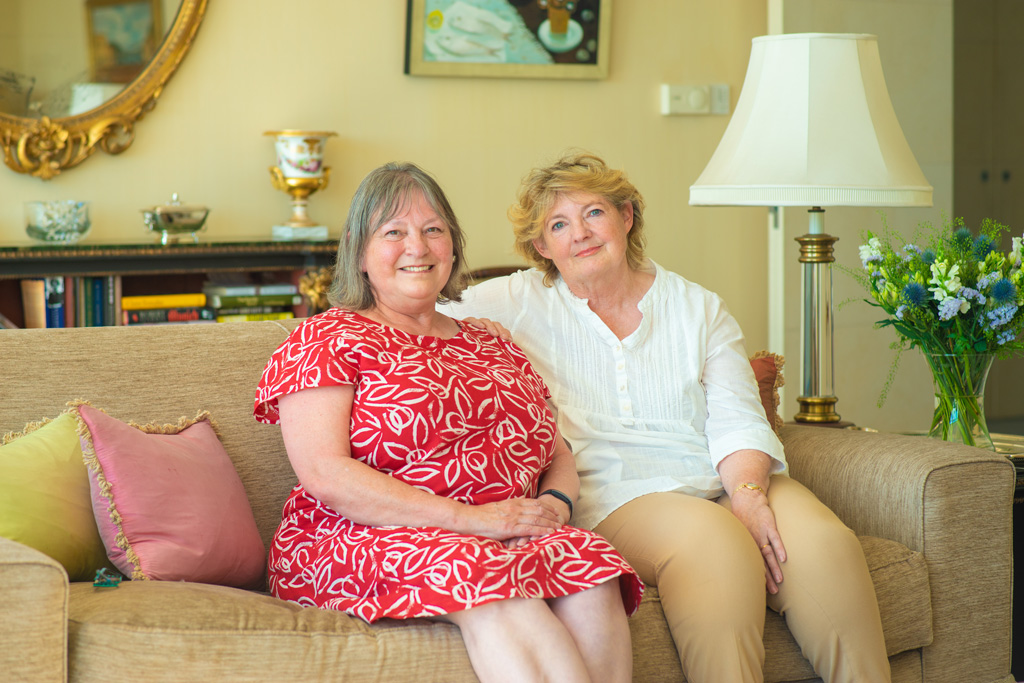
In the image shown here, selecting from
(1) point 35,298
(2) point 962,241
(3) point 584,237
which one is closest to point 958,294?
(2) point 962,241

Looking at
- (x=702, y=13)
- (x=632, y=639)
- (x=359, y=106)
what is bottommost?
(x=632, y=639)

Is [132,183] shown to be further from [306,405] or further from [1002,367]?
[1002,367]

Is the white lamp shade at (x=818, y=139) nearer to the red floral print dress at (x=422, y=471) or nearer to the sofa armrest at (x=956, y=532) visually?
the sofa armrest at (x=956, y=532)

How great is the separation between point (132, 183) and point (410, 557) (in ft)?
7.13

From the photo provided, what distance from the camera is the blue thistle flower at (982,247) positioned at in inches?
81.7

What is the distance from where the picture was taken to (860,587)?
166 centimetres

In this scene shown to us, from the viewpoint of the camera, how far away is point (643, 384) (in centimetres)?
198

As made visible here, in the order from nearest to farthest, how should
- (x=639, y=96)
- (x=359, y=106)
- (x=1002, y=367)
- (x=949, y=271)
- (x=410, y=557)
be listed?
(x=410, y=557) < (x=949, y=271) < (x=359, y=106) < (x=639, y=96) < (x=1002, y=367)

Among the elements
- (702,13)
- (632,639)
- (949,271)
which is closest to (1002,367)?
(702,13)

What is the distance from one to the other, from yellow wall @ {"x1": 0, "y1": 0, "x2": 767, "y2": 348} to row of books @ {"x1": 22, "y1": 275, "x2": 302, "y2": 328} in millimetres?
363

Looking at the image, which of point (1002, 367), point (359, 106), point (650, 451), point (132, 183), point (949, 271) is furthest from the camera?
point (1002, 367)

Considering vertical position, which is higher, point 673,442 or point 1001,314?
point 1001,314

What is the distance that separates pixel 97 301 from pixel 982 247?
2198 mm

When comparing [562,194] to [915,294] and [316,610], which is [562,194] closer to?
[915,294]
